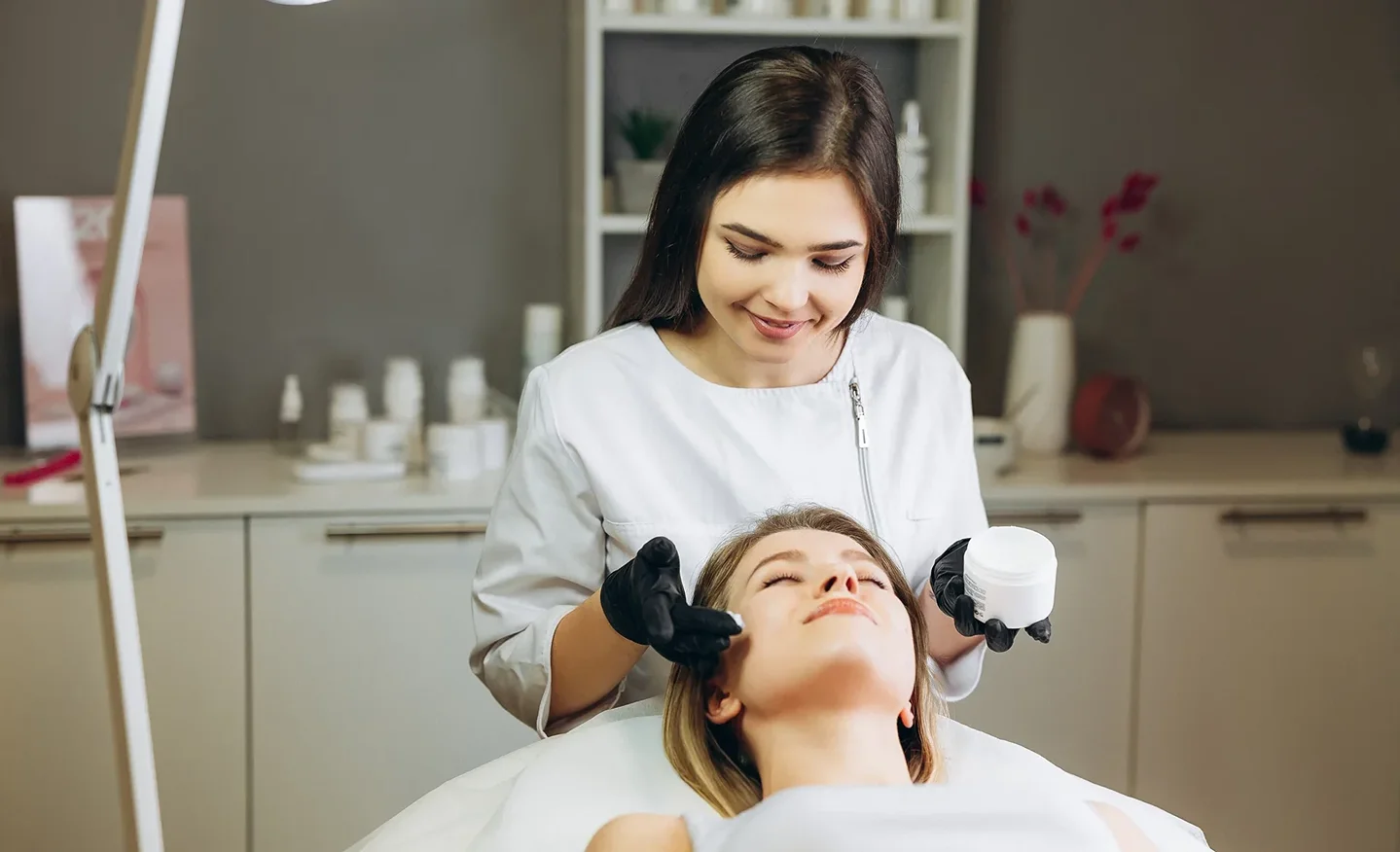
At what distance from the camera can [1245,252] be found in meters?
2.83

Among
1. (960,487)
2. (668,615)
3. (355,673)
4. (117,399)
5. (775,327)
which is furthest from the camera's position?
(355,673)

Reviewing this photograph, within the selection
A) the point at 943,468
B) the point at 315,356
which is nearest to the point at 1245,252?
the point at 943,468

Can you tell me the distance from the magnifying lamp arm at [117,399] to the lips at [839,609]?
1.86 ft

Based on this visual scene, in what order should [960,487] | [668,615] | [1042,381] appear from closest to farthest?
[668,615] → [960,487] → [1042,381]

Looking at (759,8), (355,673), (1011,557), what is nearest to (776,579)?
(1011,557)

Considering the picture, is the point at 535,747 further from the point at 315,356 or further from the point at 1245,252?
the point at 1245,252

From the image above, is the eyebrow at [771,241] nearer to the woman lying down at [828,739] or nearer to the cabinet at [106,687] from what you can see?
the woman lying down at [828,739]

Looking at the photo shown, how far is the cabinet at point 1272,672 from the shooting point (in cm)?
231

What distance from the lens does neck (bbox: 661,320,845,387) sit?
4.91 ft

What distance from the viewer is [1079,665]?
7.55 feet

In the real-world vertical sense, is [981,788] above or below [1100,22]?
below

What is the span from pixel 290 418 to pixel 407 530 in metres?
0.42

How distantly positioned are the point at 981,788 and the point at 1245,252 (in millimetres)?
2060

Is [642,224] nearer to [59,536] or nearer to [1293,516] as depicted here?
[59,536]
